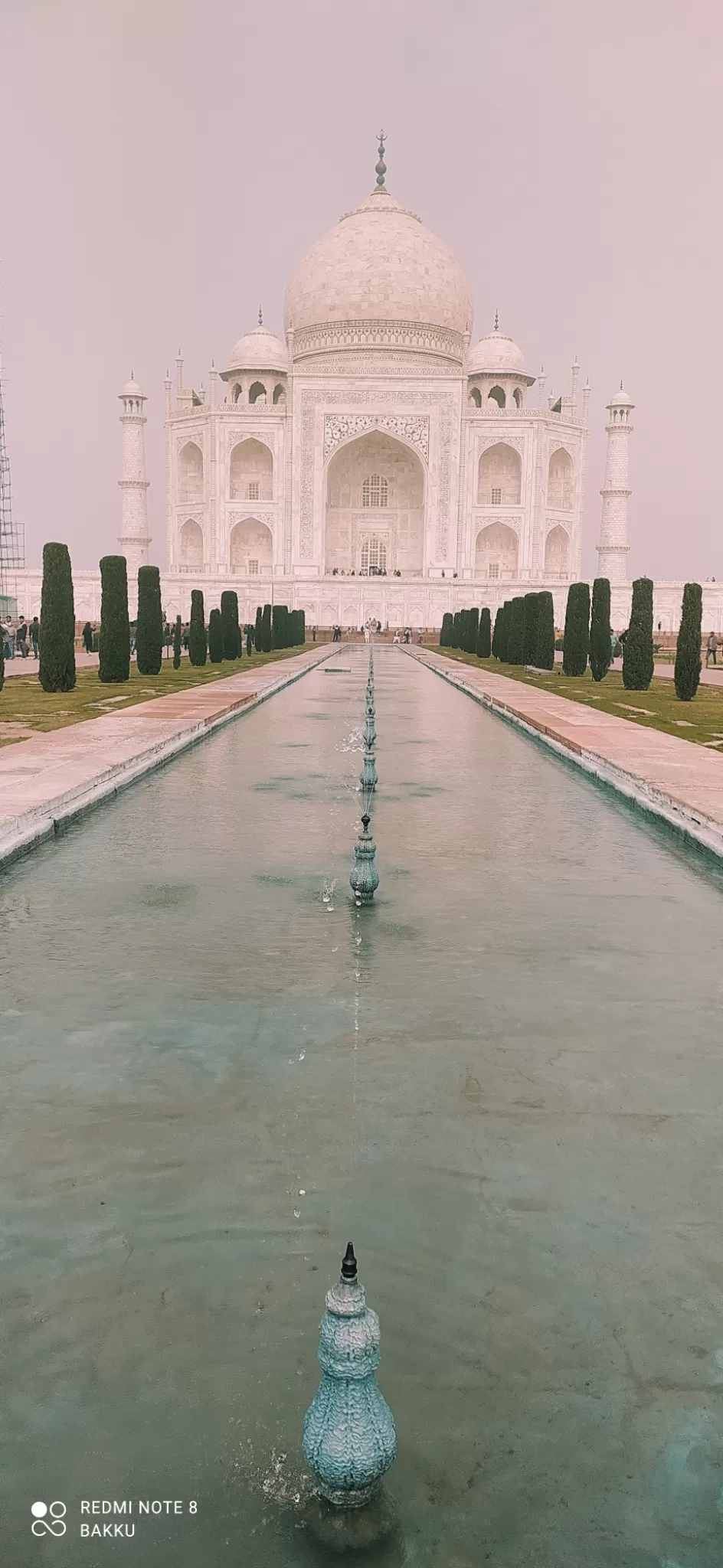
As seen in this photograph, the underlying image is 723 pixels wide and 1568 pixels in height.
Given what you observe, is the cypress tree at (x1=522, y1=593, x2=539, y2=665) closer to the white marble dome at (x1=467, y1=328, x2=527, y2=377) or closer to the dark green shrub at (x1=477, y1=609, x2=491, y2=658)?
the dark green shrub at (x1=477, y1=609, x2=491, y2=658)

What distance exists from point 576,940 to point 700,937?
0.62 m

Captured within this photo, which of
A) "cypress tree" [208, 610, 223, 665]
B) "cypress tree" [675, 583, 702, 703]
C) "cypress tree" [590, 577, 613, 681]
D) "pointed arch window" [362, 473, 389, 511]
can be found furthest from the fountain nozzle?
"pointed arch window" [362, 473, 389, 511]

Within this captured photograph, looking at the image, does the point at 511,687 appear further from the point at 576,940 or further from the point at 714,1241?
the point at 714,1241

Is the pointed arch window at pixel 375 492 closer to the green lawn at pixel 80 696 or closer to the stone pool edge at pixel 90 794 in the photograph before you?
the green lawn at pixel 80 696

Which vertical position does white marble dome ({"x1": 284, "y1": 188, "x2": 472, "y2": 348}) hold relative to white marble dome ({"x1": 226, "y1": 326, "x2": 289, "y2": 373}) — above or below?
above

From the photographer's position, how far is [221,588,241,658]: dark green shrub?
31391mm

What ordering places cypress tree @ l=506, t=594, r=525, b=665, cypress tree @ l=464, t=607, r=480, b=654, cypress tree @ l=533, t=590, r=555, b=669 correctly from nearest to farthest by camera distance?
cypress tree @ l=533, t=590, r=555, b=669, cypress tree @ l=506, t=594, r=525, b=665, cypress tree @ l=464, t=607, r=480, b=654

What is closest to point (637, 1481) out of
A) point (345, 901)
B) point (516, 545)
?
point (345, 901)

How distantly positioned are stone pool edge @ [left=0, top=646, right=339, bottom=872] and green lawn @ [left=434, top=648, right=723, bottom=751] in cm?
552

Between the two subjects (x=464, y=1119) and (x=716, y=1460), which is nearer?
(x=716, y=1460)

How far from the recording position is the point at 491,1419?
6.87 ft

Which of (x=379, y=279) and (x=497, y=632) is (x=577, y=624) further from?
(x=379, y=279)

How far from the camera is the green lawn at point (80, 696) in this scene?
46.0ft
